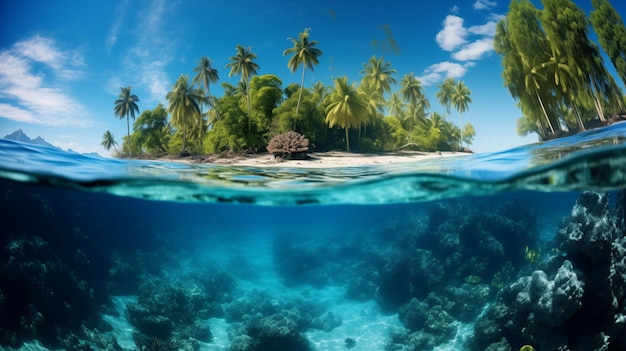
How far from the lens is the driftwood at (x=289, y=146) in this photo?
358 inches

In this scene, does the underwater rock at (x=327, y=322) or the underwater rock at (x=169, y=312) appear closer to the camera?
Result: the underwater rock at (x=169, y=312)

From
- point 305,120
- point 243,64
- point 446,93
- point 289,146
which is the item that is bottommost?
point 289,146

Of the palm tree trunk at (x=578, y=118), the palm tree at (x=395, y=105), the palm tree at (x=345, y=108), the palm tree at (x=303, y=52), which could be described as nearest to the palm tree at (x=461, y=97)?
the palm tree trunk at (x=578, y=118)

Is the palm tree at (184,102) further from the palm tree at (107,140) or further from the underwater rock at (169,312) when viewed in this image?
the underwater rock at (169,312)

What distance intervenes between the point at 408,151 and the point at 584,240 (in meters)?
5.51

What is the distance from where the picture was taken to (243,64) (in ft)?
25.0

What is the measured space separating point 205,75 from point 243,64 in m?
0.94

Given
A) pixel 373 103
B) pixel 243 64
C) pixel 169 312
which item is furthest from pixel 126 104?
pixel 169 312

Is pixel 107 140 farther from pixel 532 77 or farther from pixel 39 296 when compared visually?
pixel 532 77

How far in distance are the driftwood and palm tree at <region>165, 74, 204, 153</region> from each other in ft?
7.12

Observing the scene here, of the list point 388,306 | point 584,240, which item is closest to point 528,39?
point 584,240

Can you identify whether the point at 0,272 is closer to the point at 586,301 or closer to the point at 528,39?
the point at 528,39

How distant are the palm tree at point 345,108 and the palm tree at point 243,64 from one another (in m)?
2.98

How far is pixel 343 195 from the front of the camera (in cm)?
1008
